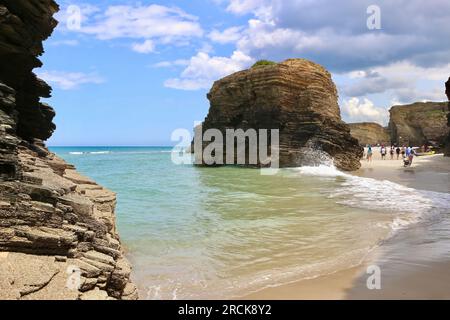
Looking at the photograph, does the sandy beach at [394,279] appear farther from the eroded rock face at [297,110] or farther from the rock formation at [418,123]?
the rock formation at [418,123]

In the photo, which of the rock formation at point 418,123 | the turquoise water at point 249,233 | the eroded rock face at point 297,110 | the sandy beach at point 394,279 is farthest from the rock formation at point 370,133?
the sandy beach at point 394,279

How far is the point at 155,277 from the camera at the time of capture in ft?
22.8

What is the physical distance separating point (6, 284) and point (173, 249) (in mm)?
5031

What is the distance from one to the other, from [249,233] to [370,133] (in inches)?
3243

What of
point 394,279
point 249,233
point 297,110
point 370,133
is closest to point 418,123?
point 370,133

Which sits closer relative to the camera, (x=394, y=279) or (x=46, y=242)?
(x=46, y=242)

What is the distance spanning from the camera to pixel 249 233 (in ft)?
33.0

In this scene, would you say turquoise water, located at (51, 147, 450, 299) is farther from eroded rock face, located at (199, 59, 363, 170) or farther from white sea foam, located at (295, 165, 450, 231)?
eroded rock face, located at (199, 59, 363, 170)

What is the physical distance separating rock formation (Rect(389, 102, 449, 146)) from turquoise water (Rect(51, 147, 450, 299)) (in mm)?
50964

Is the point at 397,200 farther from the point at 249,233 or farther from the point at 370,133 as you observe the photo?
the point at 370,133

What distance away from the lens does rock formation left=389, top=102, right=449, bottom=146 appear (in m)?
62.2

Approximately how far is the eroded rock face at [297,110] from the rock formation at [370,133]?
50013mm

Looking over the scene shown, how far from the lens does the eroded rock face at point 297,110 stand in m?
33.6
